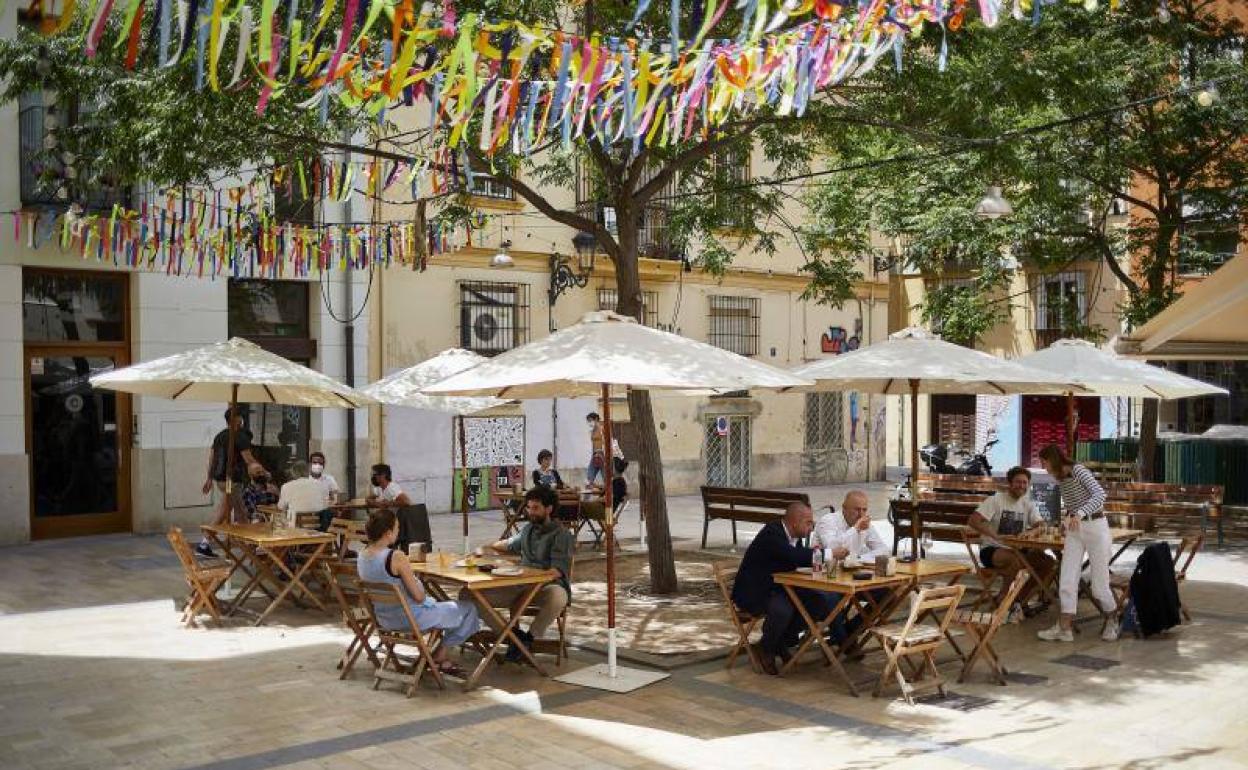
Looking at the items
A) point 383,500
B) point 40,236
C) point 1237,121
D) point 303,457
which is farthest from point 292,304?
point 1237,121

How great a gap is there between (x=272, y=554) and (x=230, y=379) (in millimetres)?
1764

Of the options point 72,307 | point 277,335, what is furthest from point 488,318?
point 72,307

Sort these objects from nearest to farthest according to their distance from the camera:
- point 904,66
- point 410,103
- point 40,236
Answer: point 410,103 → point 904,66 → point 40,236

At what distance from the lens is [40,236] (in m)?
15.1

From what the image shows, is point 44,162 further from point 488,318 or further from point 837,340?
point 837,340

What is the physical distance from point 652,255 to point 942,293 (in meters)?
6.10

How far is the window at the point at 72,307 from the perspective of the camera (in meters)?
15.9

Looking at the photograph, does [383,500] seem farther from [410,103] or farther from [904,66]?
[904,66]

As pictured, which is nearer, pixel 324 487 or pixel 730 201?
pixel 324 487

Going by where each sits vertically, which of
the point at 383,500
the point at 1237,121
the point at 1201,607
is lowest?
the point at 1201,607

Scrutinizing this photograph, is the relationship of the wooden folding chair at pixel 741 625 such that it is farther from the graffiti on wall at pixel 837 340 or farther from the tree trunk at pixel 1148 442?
the graffiti on wall at pixel 837 340

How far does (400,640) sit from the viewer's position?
7980 mm

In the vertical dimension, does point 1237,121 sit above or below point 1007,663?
above

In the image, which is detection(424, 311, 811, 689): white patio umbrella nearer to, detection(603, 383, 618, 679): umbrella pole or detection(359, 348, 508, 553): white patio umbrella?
detection(603, 383, 618, 679): umbrella pole
